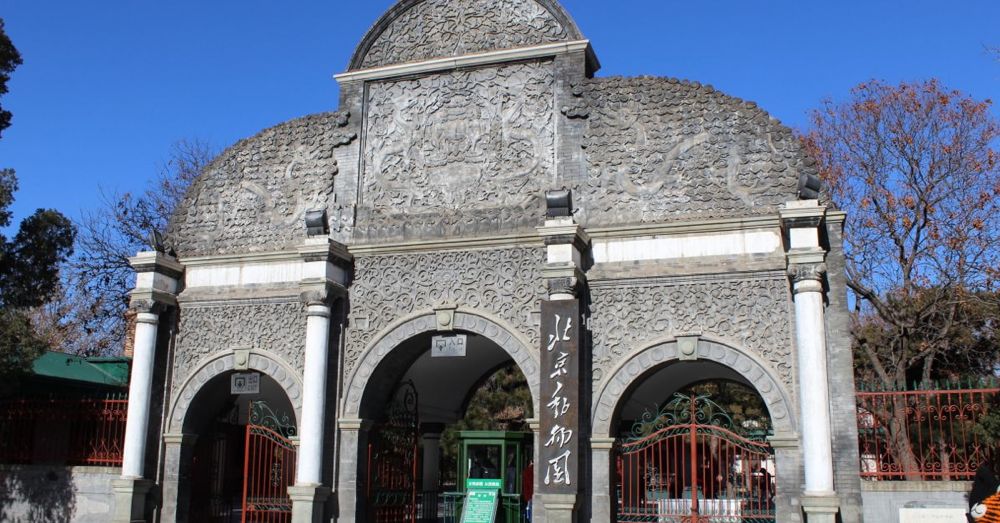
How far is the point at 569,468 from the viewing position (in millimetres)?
11148

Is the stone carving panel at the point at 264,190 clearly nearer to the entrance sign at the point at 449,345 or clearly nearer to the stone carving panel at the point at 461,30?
the stone carving panel at the point at 461,30

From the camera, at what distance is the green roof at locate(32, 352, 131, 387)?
56.2ft

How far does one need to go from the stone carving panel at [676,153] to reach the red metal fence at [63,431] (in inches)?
303

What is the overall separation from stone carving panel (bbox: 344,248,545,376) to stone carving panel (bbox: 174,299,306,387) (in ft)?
2.65

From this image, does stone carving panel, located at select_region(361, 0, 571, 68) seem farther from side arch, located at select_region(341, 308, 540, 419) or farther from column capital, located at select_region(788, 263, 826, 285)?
column capital, located at select_region(788, 263, 826, 285)

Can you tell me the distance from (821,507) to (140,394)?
29.6 ft

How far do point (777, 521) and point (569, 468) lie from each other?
242 cm

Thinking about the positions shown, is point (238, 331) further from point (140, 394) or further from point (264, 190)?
point (264, 190)

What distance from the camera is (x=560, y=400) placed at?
37.1 feet

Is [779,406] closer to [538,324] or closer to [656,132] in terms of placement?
[538,324]

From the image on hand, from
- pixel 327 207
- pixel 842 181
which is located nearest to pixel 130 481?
pixel 327 207

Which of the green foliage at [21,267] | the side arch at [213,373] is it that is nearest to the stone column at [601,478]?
the side arch at [213,373]

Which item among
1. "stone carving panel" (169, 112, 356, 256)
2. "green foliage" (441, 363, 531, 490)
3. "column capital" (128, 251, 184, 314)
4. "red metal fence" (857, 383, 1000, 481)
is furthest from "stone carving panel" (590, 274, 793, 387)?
"green foliage" (441, 363, 531, 490)

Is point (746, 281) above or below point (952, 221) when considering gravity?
below
